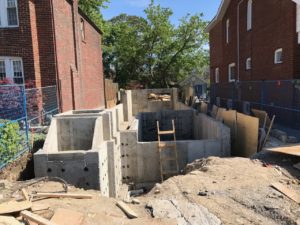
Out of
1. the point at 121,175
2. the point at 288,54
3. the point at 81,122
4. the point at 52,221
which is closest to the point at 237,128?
the point at 288,54

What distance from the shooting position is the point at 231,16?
20.2 metres

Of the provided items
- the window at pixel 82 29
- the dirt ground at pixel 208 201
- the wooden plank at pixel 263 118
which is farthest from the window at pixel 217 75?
the dirt ground at pixel 208 201

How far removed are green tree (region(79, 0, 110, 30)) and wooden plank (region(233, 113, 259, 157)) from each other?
23599mm

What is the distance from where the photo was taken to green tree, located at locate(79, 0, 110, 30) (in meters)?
31.2

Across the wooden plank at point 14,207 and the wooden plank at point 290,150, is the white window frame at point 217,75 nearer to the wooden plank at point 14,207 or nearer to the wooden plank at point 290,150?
the wooden plank at point 290,150

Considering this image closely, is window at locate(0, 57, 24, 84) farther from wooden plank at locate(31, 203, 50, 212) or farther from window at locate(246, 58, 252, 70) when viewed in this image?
window at locate(246, 58, 252, 70)

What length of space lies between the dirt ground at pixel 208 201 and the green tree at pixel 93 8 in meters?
27.0

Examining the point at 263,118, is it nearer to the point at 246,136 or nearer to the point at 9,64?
the point at 246,136

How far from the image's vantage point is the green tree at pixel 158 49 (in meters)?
33.9

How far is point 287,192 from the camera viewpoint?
20.2 feet

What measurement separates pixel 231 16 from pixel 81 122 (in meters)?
14.0

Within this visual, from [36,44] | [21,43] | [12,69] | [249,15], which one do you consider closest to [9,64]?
[12,69]

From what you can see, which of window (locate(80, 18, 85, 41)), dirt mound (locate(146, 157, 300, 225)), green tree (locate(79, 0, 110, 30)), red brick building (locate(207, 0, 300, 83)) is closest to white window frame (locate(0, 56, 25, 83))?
window (locate(80, 18, 85, 41))

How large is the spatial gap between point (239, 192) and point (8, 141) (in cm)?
539
